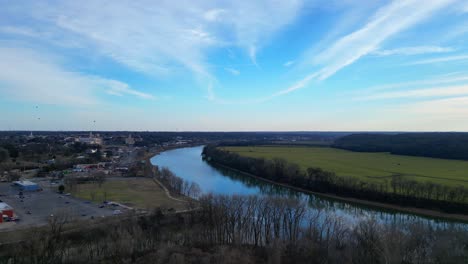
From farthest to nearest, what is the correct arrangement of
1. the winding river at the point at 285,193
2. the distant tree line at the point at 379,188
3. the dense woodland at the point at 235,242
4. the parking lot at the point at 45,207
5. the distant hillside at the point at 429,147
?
1. the distant hillside at the point at 429,147
2. the distant tree line at the point at 379,188
3. the winding river at the point at 285,193
4. the parking lot at the point at 45,207
5. the dense woodland at the point at 235,242

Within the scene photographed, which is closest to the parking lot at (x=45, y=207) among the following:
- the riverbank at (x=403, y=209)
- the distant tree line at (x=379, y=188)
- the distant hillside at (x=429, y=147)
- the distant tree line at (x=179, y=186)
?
the distant tree line at (x=179, y=186)

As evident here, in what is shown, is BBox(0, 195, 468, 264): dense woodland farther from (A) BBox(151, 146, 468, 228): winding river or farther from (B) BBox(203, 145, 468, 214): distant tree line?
(B) BBox(203, 145, 468, 214): distant tree line

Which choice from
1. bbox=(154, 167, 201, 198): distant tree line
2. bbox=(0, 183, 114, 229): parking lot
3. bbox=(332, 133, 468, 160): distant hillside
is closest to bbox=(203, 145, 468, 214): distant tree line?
bbox=(154, 167, 201, 198): distant tree line

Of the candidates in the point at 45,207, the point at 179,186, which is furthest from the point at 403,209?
the point at 45,207

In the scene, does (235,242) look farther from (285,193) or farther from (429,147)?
(429,147)

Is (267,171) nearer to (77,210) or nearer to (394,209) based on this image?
(394,209)

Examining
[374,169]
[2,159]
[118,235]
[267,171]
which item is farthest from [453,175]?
[2,159]

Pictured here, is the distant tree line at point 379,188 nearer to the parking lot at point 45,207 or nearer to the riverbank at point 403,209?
the riverbank at point 403,209
